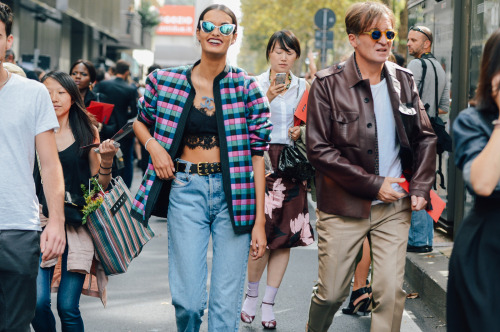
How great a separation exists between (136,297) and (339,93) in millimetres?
3047

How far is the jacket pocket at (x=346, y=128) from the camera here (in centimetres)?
454

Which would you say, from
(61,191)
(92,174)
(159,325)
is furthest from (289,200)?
(61,191)

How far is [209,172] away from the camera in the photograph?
4.24 metres

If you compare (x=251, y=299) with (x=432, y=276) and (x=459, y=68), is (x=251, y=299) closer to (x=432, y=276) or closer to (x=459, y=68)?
(x=432, y=276)

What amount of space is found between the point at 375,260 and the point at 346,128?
74 centimetres

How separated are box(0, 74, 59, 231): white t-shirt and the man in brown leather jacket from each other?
1.62 m

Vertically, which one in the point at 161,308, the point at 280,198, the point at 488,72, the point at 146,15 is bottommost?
the point at 161,308

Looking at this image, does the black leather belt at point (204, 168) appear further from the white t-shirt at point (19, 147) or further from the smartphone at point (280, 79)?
the smartphone at point (280, 79)

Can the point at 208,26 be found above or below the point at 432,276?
above

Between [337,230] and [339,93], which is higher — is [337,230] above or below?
below

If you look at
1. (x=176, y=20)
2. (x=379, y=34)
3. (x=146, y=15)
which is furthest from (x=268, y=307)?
(x=176, y=20)

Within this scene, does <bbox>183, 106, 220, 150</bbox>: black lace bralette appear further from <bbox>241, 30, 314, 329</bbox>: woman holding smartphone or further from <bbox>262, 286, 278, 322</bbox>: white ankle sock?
<bbox>262, 286, 278, 322</bbox>: white ankle sock

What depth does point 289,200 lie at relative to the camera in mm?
6023

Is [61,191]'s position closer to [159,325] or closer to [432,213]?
[432,213]
